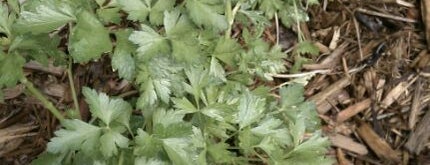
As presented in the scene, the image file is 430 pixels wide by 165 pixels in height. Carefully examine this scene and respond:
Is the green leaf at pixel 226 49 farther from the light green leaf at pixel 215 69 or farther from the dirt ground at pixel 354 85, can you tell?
the dirt ground at pixel 354 85

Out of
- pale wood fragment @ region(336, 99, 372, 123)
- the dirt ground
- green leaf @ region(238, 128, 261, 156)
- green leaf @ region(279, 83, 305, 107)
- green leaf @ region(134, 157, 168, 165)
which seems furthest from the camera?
pale wood fragment @ region(336, 99, 372, 123)

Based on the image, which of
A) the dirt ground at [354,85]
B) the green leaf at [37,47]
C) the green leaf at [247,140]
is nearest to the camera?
the green leaf at [37,47]

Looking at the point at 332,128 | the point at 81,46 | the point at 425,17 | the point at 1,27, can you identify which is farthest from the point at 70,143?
the point at 425,17

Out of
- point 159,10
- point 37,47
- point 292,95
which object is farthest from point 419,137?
point 37,47

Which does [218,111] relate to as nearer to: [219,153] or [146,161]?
[219,153]

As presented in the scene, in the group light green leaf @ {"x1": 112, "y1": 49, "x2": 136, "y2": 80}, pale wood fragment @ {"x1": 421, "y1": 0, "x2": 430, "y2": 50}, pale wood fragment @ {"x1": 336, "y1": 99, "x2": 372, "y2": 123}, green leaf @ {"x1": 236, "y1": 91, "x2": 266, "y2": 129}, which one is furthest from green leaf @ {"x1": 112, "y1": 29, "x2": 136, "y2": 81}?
pale wood fragment @ {"x1": 421, "y1": 0, "x2": 430, "y2": 50}

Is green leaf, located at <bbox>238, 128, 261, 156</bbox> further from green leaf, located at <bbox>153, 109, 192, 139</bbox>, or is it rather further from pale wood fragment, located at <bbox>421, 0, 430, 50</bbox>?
pale wood fragment, located at <bbox>421, 0, 430, 50</bbox>

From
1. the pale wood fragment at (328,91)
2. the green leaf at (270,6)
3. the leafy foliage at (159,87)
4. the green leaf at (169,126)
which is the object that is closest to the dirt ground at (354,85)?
the pale wood fragment at (328,91)
